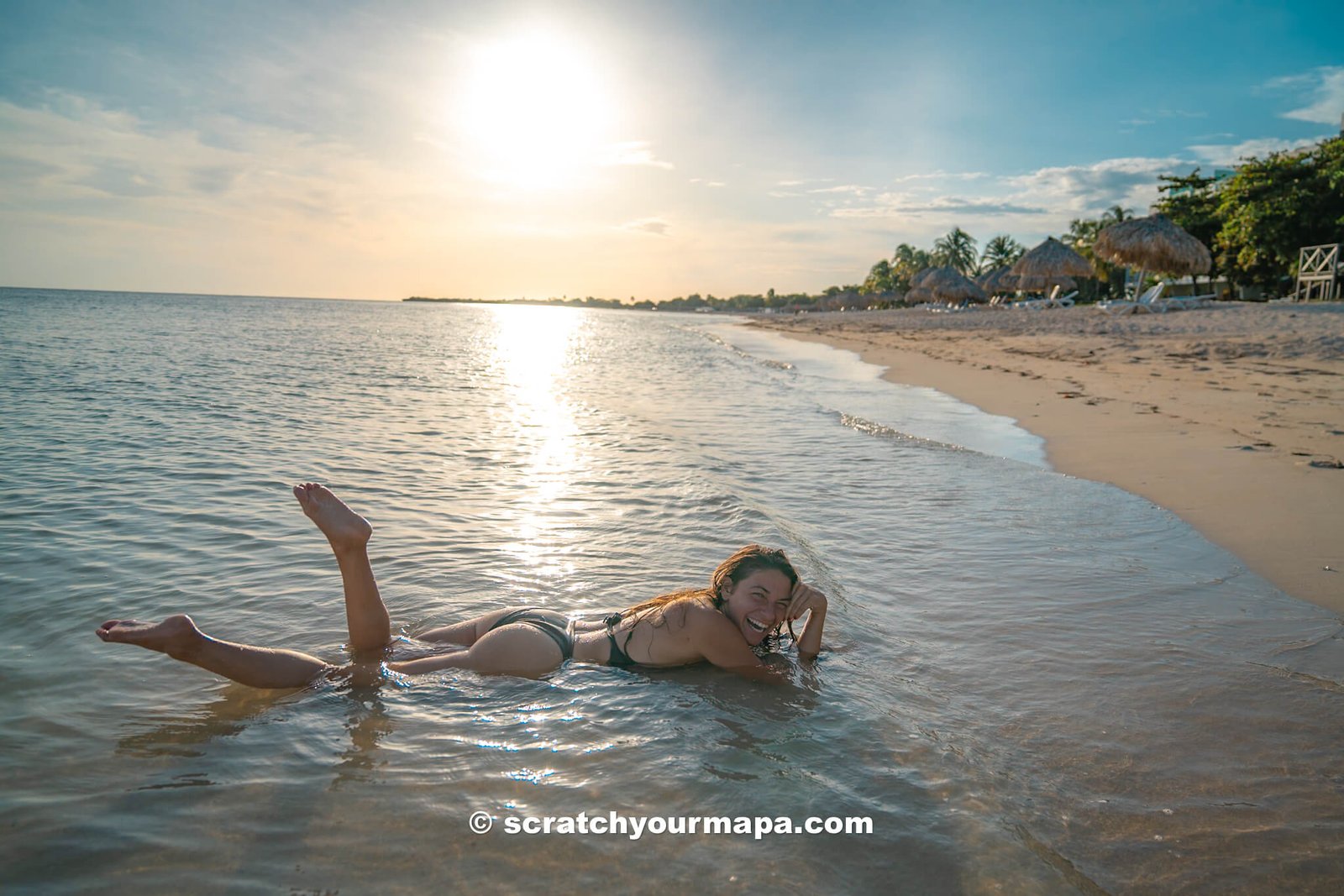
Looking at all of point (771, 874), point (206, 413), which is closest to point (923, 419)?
point (771, 874)

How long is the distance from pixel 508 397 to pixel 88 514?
11555mm

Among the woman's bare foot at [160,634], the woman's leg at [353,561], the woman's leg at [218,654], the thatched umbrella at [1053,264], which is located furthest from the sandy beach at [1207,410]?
the thatched umbrella at [1053,264]

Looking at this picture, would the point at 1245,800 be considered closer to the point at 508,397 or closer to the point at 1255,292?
the point at 508,397

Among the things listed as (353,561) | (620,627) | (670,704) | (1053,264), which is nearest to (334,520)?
(353,561)

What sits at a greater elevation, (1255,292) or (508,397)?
(1255,292)

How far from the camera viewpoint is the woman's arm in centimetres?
407

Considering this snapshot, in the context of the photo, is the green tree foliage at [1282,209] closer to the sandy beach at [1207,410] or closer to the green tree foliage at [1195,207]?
the green tree foliage at [1195,207]

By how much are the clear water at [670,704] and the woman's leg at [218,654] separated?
0.13 metres

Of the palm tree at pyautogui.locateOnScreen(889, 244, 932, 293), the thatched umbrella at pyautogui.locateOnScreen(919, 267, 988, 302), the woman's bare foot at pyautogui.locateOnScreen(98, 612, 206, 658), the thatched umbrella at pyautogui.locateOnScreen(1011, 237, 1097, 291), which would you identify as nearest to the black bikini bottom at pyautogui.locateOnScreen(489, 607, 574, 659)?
the woman's bare foot at pyautogui.locateOnScreen(98, 612, 206, 658)

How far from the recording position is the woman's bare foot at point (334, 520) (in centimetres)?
393

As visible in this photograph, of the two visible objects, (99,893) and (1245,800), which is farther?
(1245,800)

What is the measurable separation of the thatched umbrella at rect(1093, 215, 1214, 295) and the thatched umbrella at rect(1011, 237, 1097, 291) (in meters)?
11.7

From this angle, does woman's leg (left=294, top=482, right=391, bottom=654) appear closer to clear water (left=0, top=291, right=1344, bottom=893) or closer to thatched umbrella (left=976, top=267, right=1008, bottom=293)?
clear water (left=0, top=291, right=1344, bottom=893)

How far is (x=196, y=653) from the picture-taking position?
3.39 m
